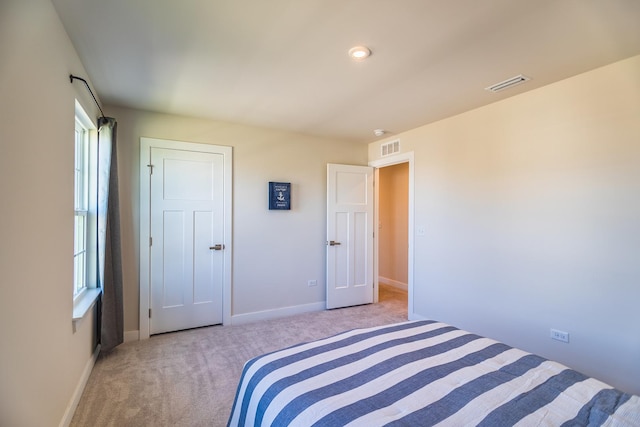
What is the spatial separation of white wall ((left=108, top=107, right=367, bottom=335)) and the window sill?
58 cm

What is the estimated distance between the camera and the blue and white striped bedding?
114 centimetres

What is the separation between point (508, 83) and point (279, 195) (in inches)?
107

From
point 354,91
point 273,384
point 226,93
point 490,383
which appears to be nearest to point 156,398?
point 273,384

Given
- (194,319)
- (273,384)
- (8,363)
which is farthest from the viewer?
(194,319)

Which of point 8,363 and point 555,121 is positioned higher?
point 555,121

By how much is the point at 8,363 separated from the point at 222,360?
1.80 meters

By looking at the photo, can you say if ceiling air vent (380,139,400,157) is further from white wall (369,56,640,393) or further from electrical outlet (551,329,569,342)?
electrical outlet (551,329,569,342)

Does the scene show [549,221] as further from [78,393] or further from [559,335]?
[78,393]

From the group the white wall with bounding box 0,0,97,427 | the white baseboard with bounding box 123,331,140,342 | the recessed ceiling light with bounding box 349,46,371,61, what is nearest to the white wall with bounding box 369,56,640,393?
the recessed ceiling light with bounding box 349,46,371,61

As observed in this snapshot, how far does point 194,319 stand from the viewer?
11.8ft

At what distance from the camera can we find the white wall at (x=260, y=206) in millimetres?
3301

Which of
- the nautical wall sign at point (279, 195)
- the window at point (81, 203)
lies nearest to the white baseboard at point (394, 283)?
the nautical wall sign at point (279, 195)

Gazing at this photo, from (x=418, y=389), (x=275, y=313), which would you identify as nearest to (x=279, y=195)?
(x=275, y=313)

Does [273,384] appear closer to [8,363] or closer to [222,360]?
[8,363]
